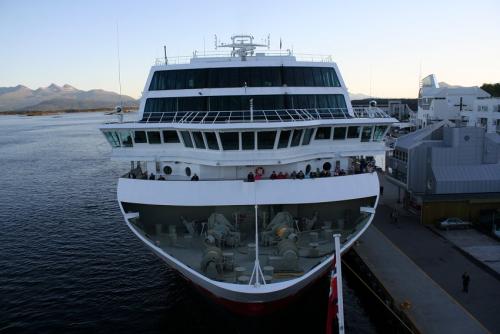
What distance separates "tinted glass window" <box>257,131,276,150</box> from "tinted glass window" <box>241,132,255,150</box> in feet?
0.92

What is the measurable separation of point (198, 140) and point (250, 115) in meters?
2.96

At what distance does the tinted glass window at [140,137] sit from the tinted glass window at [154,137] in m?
0.33

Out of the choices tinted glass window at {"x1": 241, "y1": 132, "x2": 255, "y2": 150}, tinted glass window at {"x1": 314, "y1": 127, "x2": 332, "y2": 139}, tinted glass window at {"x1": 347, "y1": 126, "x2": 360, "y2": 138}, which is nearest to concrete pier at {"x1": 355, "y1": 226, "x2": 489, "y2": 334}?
tinted glass window at {"x1": 347, "y1": 126, "x2": 360, "y2": 138}

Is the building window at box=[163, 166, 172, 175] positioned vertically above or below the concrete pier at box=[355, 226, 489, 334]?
above

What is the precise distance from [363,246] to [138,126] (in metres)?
15.2

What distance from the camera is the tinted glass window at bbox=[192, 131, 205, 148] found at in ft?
70.6

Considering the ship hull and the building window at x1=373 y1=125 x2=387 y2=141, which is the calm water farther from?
the building window at x1=373 y1=125 x2=387 y2=141

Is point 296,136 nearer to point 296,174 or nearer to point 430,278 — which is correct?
point 296,174

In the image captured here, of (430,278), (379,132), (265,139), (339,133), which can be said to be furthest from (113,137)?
(430,278)

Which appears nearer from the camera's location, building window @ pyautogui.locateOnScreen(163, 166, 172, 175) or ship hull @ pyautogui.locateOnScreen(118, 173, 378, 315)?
ship hull @ pyautogui.locateOnScreen(118, 173, 378, 315)

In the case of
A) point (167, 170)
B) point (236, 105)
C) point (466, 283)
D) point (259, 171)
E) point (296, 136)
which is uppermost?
point (236, 105)

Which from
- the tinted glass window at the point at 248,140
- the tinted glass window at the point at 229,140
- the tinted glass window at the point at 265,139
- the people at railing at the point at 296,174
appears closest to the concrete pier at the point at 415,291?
the people at railing at the point at 296,174

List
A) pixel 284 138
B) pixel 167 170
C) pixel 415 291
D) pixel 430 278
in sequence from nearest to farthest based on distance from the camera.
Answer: pixel 415 291
pixel 284 138
pixel 430 278
pixel 167 170

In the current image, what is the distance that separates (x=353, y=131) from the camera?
79.4 ft
